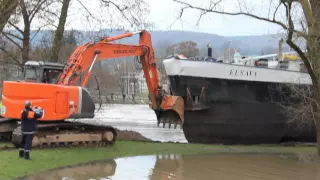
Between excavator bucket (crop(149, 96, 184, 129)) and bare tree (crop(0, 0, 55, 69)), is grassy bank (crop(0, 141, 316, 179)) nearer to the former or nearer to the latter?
excavator bucket (crop(149, 96, 184, 129))

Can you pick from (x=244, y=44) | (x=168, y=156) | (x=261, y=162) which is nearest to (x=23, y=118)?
(x=168, y=156)

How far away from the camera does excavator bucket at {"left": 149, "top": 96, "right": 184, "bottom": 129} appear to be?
53.6 ft

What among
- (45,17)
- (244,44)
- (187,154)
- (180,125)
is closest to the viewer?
(187,154)

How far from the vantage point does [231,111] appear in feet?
56.7

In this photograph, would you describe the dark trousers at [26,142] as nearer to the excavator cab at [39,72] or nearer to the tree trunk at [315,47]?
the excavator cab at [39,72]

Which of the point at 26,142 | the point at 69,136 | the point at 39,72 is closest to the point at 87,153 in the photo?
the point at 69,136

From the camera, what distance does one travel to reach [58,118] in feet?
43.5

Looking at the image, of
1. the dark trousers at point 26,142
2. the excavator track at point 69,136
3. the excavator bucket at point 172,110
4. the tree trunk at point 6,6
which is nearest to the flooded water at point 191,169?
the dark trousers at point 26,142

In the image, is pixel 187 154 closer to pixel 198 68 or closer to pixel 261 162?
pixel 261 162

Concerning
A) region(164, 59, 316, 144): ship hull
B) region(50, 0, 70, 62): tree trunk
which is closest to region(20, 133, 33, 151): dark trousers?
region(164, 59, 316, 144): ship hull

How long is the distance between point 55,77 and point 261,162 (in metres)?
6.35

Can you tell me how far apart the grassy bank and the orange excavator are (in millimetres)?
440

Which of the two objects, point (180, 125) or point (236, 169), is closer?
point (236, 169)

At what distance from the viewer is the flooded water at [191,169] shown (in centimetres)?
1059
